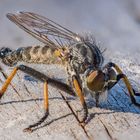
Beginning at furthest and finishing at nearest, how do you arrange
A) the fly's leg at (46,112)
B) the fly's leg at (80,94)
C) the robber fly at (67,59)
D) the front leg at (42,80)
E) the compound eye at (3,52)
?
the compound eye at (3,52) < the robber fly at (67,59) < the front leg at (42,80) < the fly's leg at (80,94) < the fly's leg at (46,112)

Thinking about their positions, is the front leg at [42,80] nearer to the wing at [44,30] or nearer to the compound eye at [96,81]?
the compound eye at [96,81]

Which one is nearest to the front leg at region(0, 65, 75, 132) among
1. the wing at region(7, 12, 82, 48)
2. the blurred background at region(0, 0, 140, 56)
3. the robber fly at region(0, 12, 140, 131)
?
the robber fly at region(0, 12, 140, 131)

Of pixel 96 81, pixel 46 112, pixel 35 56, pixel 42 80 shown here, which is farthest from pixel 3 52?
pixel 46 112

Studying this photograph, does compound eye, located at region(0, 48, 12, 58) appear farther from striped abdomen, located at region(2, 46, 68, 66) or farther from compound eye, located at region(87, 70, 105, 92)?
compound eye, located at region(87, 70, 105, 92)

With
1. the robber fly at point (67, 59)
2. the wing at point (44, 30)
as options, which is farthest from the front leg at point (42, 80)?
the wing at point (44, 30)

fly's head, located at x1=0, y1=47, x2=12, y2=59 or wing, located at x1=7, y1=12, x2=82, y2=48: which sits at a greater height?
wing, located at x1=7, y1=12, x2=82, y2=48

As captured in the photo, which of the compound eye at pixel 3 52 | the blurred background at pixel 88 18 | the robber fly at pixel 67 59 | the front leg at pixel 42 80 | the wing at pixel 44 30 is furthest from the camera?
the blurred background at pixel 88 18
